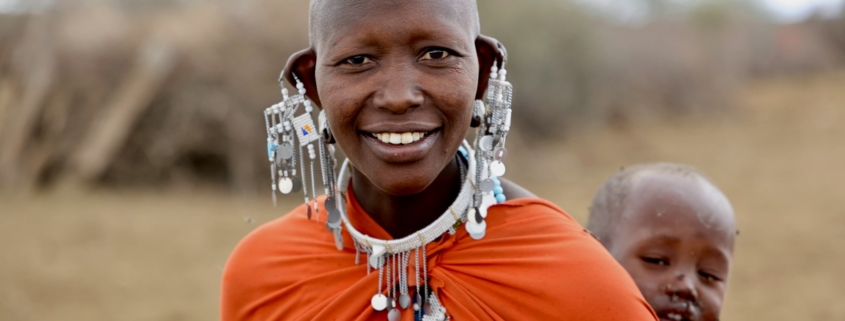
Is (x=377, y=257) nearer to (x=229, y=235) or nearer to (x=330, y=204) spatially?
(x=330, y=204)

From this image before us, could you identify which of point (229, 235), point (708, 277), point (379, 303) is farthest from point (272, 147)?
point (229, 235)

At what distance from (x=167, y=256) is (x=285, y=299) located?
5.92m

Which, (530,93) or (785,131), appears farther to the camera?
(785,131)

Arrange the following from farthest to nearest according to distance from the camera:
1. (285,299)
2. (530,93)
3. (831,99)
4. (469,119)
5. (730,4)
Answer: (730,4)
(831,99)
(530,93)
(285,299)
(469,119)

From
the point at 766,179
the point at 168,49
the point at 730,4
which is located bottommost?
the point at 766,179

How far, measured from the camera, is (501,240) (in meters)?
2.16

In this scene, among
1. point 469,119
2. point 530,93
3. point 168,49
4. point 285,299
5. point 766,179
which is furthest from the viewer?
point 530,93

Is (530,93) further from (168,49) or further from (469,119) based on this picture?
(469,119)

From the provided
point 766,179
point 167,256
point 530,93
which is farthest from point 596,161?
point 167,256

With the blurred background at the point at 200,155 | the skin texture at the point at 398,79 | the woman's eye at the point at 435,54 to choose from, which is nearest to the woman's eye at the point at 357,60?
the skin texture at the point at 398,79

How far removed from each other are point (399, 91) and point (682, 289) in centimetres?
121

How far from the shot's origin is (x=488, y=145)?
2160 millimetres

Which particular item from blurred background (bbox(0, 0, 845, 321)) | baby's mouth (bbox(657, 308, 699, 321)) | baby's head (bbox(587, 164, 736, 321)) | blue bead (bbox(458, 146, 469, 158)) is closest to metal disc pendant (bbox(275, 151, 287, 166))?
blue bead (bbox(458, 146, 469, 158))

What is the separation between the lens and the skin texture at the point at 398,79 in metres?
1.99
